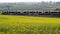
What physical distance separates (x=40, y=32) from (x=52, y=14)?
68.1 feet

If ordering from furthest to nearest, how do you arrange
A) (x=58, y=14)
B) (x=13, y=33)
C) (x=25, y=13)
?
(x=25, y=13) → (x=58, y=14) → (x=13, y=33)

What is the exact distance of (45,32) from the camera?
1698 centimetres

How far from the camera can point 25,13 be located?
3988 cm

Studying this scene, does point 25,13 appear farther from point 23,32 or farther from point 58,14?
point 23,32

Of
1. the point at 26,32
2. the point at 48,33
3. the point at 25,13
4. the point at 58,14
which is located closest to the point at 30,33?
the point at 26,32

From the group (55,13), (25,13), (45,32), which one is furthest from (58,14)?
(45,32)

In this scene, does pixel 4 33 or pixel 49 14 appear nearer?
pixel 4 33

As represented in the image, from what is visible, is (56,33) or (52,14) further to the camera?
(52,14)

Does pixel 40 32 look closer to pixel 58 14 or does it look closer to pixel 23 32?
pixel 23 32

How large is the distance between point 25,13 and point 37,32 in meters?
23.2

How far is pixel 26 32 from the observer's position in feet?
55.7

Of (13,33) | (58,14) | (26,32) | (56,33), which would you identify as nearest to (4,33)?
(13,33)

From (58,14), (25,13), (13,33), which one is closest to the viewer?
(13,33)

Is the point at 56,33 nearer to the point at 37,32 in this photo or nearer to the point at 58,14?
the point at 37,32
